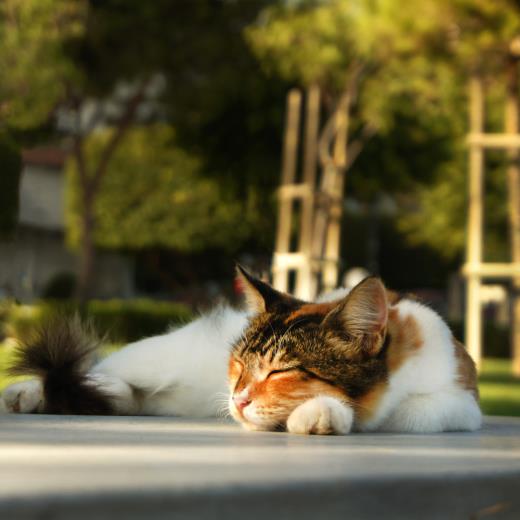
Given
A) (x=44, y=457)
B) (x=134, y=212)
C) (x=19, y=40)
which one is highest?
(x=19, y=40)

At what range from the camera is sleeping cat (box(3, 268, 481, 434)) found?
3168mm

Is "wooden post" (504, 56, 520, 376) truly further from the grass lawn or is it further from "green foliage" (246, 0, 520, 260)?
the grass lawn

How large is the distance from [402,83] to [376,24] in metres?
7.07

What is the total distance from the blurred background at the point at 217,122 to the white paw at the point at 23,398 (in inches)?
259

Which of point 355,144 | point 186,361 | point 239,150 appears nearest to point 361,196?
point 239,150

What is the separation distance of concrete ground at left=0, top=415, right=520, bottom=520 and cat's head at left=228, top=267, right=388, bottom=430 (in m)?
0.24

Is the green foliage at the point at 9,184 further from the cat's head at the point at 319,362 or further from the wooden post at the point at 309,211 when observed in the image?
the wooden post at the point at 309,211

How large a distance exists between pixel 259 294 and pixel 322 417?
24.5 inches

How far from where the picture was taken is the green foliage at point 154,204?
30.4 metres

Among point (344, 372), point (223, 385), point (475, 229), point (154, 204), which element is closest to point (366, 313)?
point (344, 372)

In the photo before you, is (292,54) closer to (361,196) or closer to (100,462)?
(361,196)

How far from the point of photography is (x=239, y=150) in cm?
2781

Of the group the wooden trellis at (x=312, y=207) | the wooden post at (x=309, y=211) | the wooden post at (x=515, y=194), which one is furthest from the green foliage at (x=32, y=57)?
the wooden post at (x=515, y=194)

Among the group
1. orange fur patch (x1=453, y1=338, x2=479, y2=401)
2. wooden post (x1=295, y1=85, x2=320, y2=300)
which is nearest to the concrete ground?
orange fur patch (x1=453, y1=338, x2=479, y2=401)
